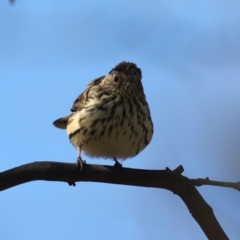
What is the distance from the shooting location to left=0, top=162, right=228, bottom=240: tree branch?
3.43 meters

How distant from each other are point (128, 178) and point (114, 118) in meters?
0.89

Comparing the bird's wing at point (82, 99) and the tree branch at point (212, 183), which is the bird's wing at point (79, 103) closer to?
the bird's wing at point (82, 99)

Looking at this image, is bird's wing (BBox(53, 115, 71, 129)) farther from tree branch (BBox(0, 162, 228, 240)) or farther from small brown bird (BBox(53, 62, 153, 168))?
tree branch (BBox(0, 162, 228, 240))

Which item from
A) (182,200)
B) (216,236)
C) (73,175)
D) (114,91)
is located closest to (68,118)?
(114,91)

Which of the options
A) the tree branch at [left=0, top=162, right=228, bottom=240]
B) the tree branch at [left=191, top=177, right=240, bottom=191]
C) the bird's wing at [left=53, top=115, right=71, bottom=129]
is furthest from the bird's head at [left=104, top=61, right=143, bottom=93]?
the tree branch at [left=191, top=177, right=240, bottom=191]

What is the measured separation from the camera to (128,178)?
389 cm

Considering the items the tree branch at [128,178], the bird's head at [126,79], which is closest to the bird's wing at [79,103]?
the bird's head at [126,79]

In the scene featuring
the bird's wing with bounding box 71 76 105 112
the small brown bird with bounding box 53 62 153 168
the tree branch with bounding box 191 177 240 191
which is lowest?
the tree branch with bounding box 191 177 240 191

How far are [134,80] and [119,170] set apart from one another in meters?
1.41

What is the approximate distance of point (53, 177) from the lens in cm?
370

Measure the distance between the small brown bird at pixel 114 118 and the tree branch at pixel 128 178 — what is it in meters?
0.65

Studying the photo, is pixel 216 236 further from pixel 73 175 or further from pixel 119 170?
pixel 73 175

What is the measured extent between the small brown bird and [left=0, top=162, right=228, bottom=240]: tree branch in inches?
25.6

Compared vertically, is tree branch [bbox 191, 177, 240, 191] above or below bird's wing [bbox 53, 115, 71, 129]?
below
